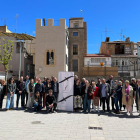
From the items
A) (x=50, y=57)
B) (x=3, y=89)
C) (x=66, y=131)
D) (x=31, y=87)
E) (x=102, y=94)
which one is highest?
(x=50, y=57)

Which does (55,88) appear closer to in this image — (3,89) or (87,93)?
(87,93)

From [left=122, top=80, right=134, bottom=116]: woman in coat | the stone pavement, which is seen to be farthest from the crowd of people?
the stone pavement

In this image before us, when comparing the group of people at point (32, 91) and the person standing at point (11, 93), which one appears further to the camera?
the person standing at point (11, 93)

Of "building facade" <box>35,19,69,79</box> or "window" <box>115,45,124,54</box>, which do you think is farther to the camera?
"window" <box>115,45,124,54</box>

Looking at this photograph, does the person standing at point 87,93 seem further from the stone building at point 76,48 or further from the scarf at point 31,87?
the stone building at point 76,48

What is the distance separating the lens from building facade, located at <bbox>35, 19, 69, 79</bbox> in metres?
29.6

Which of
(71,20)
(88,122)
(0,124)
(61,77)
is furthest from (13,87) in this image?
(71,20)

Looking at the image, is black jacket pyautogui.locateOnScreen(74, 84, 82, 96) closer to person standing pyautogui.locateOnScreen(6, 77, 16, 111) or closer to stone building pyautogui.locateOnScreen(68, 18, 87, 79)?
person standing pyautogui.locateOnScreen(6, 77, 16, 111)

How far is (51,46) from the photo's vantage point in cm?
2973

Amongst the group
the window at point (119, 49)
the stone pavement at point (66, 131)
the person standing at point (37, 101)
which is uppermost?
the window at point (119, 49)

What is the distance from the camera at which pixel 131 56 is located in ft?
128

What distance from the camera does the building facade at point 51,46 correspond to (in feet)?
97.2

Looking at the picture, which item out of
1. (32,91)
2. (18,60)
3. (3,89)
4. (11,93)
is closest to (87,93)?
(32,91)

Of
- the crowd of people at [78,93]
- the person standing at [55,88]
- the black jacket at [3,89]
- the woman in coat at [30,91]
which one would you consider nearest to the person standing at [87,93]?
the crowd of people at [78,93]
